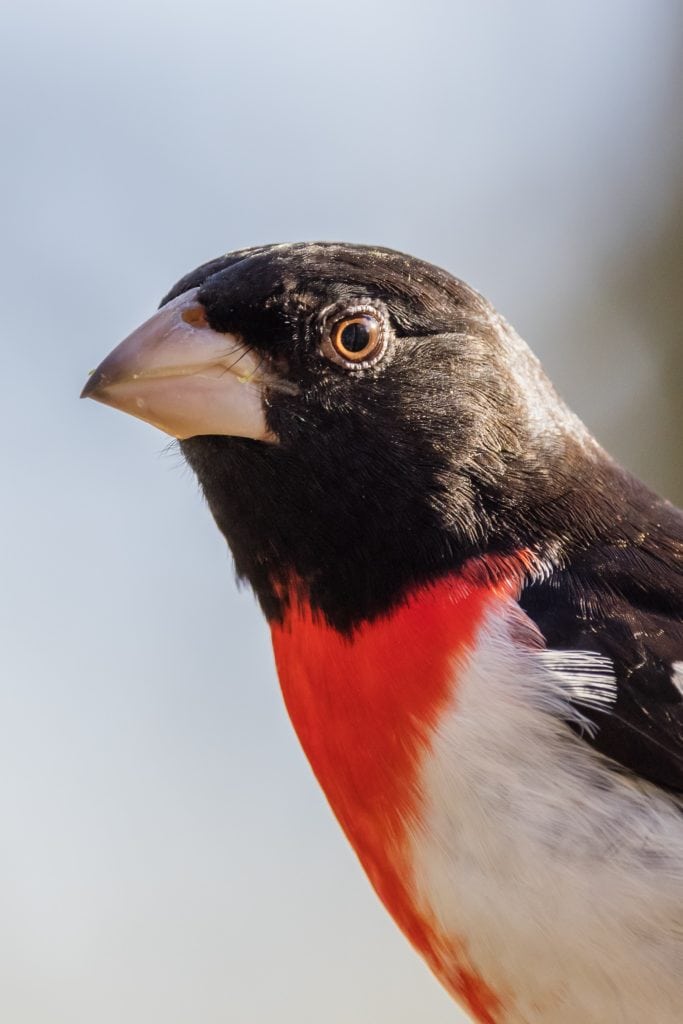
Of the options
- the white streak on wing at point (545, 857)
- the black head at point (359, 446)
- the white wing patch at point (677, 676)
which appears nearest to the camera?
the white streak on wing at point (545, 857)

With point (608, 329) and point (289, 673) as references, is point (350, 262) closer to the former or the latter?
point (289, 673)

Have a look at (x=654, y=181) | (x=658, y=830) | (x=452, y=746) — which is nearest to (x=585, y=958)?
(x=658, y=830)

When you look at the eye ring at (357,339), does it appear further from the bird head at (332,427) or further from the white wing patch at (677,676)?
the white wing patch at (677,676)

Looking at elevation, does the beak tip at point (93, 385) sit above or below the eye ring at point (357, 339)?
above

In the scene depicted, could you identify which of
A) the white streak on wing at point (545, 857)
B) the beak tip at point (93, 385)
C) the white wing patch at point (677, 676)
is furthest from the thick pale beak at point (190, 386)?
the white wing patch at point (677, 676)

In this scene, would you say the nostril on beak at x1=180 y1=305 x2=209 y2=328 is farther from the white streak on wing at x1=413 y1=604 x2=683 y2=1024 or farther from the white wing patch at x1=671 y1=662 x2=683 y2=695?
the white wing patch at x1=671 y1=662 x2=683 y2=695

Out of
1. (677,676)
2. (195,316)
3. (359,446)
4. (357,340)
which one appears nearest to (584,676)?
(677,676)

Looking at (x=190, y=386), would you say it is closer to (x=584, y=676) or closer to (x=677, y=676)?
(x=584, y=676)

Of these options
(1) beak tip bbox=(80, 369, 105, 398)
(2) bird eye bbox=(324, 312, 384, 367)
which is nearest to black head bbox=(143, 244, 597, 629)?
(2) bird eye bbox=(324, 312, 384, 367)
